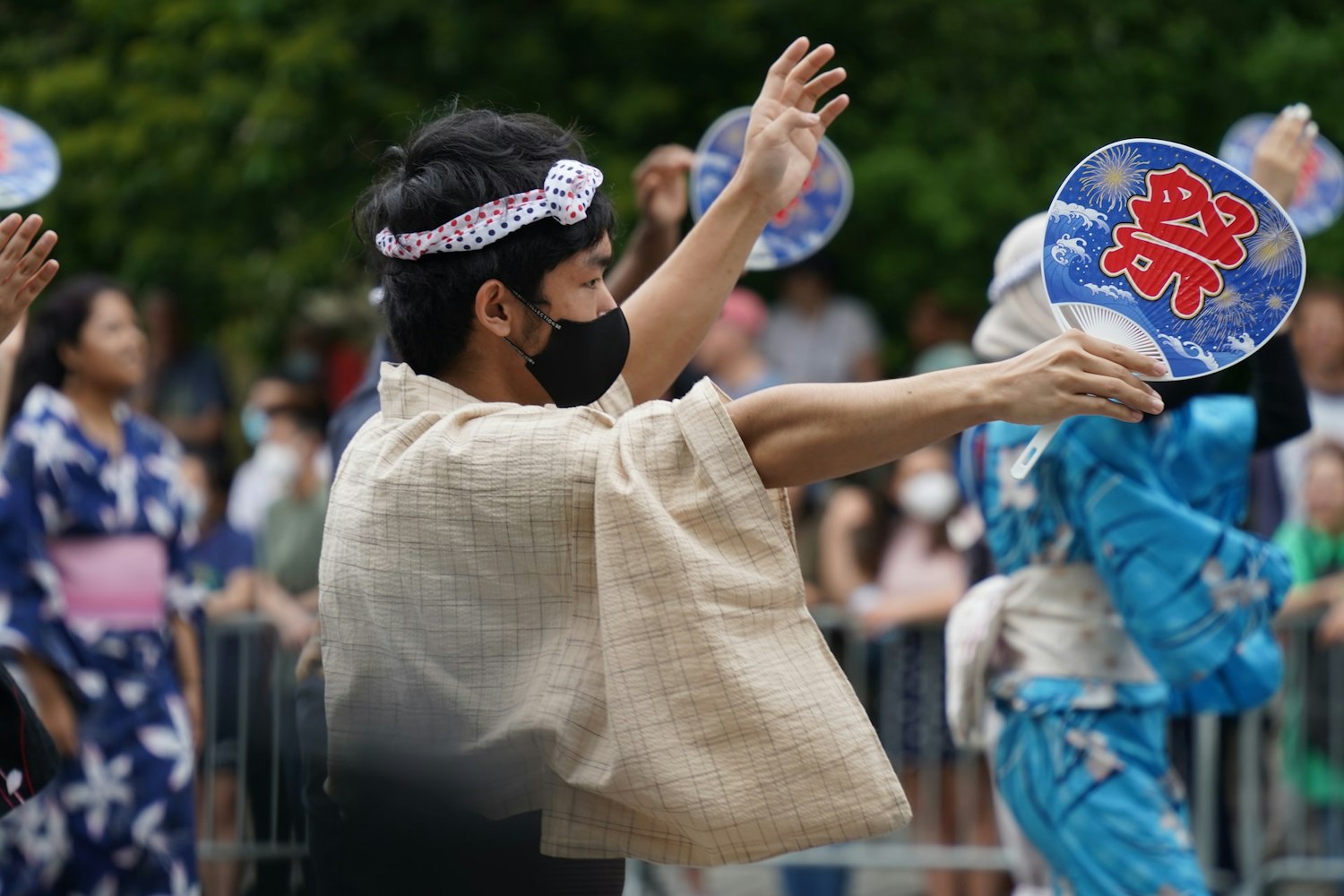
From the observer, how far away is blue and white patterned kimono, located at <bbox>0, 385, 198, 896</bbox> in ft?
16.6

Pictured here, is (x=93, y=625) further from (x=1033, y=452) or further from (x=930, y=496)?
(x=1033, y=452)

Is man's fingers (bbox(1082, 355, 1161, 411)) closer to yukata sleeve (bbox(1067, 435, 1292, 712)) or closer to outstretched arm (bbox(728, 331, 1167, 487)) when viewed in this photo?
outstretched arm (bbox(728, 331, 1167, 487))

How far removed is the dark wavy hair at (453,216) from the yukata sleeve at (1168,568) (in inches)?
62.5

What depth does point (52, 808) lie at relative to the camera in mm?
5070

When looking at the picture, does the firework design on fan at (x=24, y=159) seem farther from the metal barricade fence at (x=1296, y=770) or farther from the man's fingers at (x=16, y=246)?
the metal barricade fence at (x=1296, y=770)

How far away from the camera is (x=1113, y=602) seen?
4137 millimetres

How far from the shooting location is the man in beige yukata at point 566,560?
239 cm

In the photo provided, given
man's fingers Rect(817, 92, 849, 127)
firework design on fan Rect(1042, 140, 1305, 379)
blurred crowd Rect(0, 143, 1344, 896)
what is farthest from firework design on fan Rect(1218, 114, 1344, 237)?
firework design on fan Rect(1042, 140, 1305, 379)

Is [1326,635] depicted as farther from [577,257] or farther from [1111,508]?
[577,257]

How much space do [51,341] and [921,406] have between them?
12.3 ft

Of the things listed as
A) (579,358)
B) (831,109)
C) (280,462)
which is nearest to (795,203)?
(831,109)

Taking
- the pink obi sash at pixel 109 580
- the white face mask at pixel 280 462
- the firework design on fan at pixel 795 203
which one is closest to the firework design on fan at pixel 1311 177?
the firework design on fan at pixel 795 203

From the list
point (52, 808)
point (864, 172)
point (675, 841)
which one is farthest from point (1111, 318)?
point (864, 172)

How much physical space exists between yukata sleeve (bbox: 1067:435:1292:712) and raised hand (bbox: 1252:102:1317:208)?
2.11ft
